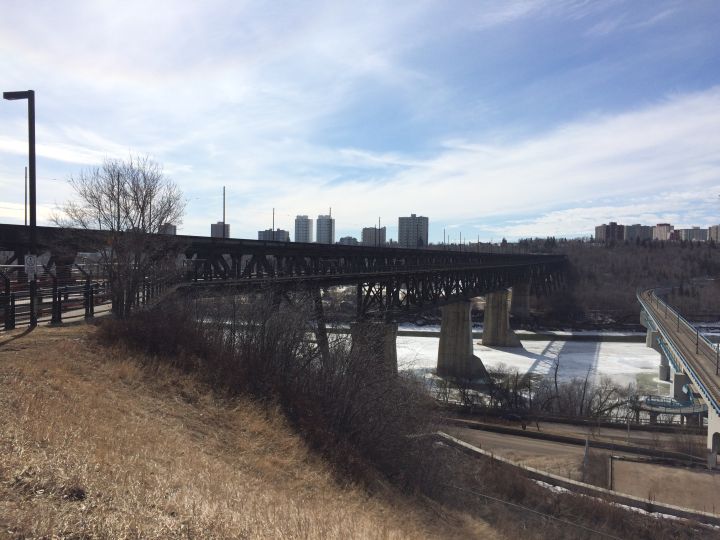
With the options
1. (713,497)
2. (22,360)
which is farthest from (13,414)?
(713,497)

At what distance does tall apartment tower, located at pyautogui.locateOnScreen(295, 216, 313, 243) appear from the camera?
9881 centimetres

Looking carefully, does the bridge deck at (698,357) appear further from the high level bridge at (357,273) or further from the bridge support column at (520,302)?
the bridge support column at (520,302)

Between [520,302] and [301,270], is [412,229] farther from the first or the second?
[301,270]

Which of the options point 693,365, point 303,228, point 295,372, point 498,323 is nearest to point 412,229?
point 303,228

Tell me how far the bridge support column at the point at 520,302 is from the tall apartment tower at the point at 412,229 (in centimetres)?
4483

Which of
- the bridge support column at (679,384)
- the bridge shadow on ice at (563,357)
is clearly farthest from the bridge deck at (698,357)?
the bridge shadow on ice at (563,357)

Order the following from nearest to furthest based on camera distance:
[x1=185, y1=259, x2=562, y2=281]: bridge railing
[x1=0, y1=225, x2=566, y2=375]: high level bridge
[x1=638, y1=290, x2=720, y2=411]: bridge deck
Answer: [x1=0, y1=225, x2=566, y2=375]: high level bridge, [x1=185, y1=259, x2=562, y2=281]: bridge railing, [x1=638, y1=290, x2=720, y2=411]: bridge deck

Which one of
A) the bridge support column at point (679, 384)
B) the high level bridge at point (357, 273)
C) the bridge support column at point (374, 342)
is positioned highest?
the high level bridge at point (357, 273)

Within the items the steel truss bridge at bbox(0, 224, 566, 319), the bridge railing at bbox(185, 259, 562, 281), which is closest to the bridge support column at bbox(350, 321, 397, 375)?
the steel truss bridge at bbox(0, 224, 566, 319)

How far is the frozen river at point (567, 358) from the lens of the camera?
4844 cm

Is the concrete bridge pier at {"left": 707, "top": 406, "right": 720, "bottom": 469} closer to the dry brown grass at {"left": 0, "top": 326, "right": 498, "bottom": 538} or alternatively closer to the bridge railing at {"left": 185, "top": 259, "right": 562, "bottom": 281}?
the dry brown grass at {"left": 0, "top": 326, "right": 498, "bottom": 538}

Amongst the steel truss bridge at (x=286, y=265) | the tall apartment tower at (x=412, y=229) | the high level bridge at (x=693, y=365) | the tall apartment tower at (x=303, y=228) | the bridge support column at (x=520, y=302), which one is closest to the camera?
the steel truss bridge at (x=286, y=265)

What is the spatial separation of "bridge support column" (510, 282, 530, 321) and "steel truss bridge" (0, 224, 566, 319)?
3116 centimetres

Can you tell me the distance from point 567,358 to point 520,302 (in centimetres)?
2670
